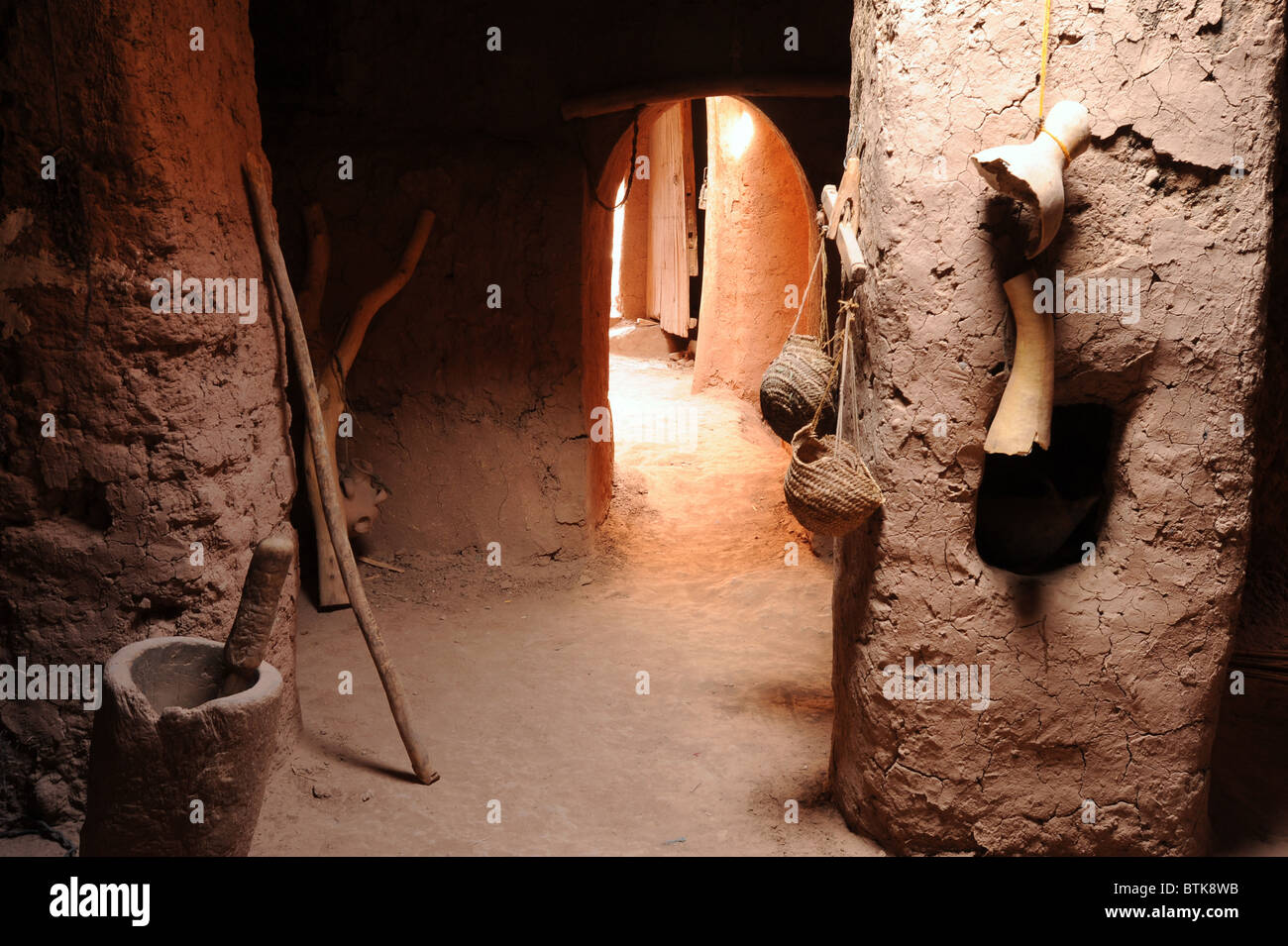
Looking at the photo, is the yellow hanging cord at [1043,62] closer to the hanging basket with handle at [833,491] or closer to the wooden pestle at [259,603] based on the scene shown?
the hanging basket with handle at [833,491]

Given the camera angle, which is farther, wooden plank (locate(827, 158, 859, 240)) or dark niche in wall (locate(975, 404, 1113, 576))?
wooden plank (locate(827, 158, 859, 240))

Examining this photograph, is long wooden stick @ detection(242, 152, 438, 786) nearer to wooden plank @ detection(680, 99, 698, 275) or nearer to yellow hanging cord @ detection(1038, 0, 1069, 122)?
yellow hanging cord @ detection(1038, 0, 1069, 122)

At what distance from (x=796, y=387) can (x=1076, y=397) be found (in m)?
0.88

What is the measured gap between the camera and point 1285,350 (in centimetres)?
396

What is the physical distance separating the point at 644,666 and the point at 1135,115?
321 cm

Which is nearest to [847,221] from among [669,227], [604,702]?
[604,702]

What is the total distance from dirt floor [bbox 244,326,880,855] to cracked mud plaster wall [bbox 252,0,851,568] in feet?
1.78

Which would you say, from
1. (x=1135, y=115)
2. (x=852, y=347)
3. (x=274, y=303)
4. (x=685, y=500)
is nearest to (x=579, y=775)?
(x=852, y=347)

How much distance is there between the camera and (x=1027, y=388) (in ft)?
9.13

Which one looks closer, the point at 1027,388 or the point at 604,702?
the point at 1027,388

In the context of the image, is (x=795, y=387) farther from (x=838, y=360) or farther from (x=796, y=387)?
(x=838, y=360)

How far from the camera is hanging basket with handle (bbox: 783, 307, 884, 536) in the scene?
303 centimetres

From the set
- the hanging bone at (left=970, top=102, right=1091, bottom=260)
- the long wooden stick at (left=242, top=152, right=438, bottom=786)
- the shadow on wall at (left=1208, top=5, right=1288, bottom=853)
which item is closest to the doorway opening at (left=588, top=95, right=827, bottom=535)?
the long wooden stick at (left=242, top=152, right=438, bottom=786)

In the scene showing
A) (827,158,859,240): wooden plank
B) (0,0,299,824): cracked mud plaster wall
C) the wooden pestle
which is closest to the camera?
the wooden pestle
